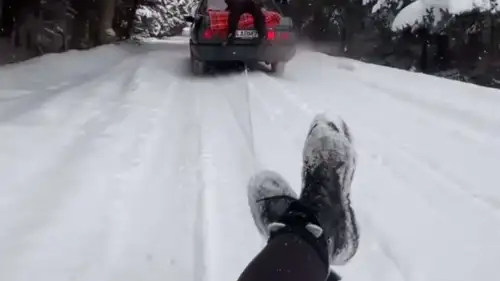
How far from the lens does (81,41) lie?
22781 millimetres

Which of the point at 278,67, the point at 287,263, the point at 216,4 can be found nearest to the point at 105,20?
the point at 216,4

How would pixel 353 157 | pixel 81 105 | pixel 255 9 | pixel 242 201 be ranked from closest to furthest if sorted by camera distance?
pixel 353 157 < pixel 242 201 < pixel 81 105 < pixel 255 9

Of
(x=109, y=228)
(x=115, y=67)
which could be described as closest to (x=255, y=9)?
(x=115, y=67)

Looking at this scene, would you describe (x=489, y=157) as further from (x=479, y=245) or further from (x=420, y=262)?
(x=420, y=262)

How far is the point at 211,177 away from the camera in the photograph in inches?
199

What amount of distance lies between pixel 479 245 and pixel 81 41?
810 inches

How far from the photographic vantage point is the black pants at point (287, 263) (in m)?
2.46

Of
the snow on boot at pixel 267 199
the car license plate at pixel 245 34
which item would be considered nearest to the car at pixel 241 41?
the car license plate at pixel 245 34

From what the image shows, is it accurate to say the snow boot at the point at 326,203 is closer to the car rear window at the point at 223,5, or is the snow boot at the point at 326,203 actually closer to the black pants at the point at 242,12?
the black pants at the point at 242,12

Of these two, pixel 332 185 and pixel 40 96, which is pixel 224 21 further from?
pixel 332 185

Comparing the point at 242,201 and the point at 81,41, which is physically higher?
the point at 242,201

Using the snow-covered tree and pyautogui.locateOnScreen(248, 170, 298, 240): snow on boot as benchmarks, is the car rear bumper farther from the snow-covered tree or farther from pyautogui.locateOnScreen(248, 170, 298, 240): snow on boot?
the snow-covered tree

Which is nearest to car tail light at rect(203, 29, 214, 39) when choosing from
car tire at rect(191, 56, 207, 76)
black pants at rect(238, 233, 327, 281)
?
car tire at rect(191, 56, 207, 76)

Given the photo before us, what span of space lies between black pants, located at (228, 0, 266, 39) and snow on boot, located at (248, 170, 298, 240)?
7.77m
